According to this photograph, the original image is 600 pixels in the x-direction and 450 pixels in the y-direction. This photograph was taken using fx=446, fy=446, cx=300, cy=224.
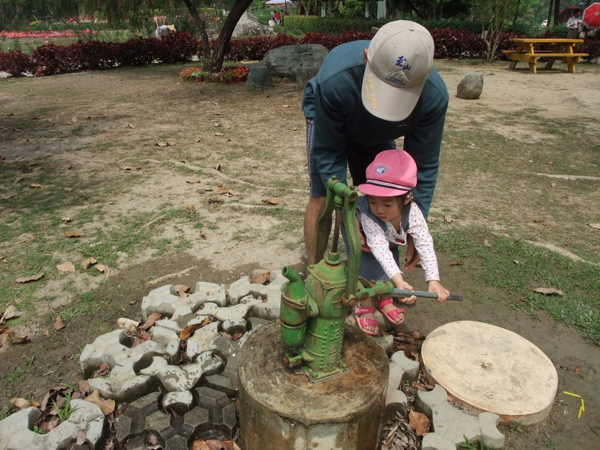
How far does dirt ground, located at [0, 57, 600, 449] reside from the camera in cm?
229

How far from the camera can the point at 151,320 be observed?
2.46 m

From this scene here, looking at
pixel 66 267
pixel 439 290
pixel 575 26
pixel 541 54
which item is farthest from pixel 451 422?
pixel 575 26

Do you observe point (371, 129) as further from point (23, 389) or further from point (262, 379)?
point (23, 389)

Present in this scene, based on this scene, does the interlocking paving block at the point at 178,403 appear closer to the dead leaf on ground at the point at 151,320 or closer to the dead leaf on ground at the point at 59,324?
the dead leaf on ground at the point at 151,320

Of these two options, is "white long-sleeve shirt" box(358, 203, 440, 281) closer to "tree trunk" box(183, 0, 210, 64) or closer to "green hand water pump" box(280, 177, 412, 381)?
"green hand water pump" box(280, 177, 412, 381)

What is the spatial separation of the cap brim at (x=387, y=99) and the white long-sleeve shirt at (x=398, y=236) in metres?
0.58

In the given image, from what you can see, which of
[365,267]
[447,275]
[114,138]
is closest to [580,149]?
[447,275]

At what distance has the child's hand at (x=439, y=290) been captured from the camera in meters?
1.83

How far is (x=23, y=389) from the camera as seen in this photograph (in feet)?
6.88

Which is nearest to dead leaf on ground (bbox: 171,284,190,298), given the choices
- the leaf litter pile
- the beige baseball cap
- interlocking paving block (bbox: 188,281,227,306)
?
interlocking paving block (bbox: 188,281,227,306)

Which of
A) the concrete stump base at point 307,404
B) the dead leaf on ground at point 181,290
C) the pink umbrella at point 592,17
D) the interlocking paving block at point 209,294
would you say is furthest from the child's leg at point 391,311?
the pink umbrella at point 592,17

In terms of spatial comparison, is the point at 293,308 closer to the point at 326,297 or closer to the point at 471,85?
the point at 326,297

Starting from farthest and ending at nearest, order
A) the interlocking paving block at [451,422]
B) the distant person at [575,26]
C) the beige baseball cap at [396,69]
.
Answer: the distant person at [575,26] → the interlocking paving block at [451,422] → the beige baseball cap at [396,69]

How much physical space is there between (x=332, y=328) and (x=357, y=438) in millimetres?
403
